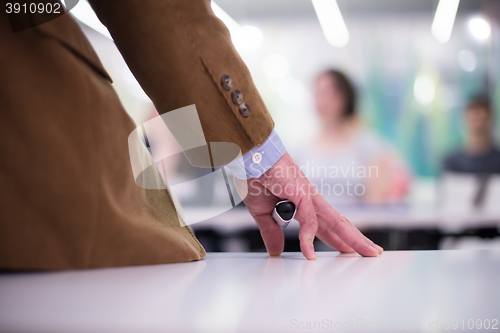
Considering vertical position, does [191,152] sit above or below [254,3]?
below

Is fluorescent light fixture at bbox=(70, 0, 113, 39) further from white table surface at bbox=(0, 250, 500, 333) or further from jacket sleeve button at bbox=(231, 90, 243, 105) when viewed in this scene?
white table surface at bbox=(0, 250, 500, 333)

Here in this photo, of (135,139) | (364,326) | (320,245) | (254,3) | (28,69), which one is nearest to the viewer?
(364,326)

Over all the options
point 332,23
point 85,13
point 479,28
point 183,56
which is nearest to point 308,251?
point 183,56

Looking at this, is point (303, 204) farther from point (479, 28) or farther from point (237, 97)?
point (479, 28)

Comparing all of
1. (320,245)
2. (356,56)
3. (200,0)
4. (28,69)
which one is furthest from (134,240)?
(356,56)

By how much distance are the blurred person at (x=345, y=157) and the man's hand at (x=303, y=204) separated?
3.91 m

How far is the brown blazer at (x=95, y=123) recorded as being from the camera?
57 cm

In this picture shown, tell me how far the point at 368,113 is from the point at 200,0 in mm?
5304

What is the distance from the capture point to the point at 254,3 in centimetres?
A: 554

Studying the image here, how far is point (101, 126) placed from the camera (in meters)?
0.64

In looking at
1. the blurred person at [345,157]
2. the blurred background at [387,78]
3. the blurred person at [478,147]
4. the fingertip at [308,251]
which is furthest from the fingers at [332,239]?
the blurred person at [478,147]

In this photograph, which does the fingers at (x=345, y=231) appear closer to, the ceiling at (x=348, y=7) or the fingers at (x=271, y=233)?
the fingers at (x=271, y=233)

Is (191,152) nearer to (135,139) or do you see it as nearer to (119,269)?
(135,139)

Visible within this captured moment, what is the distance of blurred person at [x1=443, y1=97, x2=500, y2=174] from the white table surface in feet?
16.5
